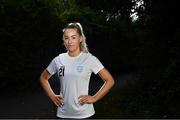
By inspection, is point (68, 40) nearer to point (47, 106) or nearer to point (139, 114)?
point (139, 114)

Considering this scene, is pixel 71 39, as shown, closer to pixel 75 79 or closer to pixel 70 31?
pixel 70 31

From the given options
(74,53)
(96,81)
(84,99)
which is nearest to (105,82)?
(84,99)

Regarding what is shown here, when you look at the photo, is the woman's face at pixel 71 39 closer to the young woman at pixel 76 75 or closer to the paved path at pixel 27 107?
the young woman at pixel 76 75

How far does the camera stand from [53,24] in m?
18.4

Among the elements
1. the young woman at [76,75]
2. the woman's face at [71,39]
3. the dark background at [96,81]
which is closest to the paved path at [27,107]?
the dark background at [96,81]

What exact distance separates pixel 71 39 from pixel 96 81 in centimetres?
1842

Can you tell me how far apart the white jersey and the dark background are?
606cm

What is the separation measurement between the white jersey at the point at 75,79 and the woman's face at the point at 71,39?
9cm

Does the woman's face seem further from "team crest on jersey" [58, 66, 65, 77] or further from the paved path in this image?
the paved path

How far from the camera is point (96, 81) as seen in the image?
73.7 ft

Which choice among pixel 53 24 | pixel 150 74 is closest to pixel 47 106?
pixel 150 74

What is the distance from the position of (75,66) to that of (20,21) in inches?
478

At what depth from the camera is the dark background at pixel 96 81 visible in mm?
Answer: 10930

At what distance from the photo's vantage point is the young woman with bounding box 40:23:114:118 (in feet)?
13.2
